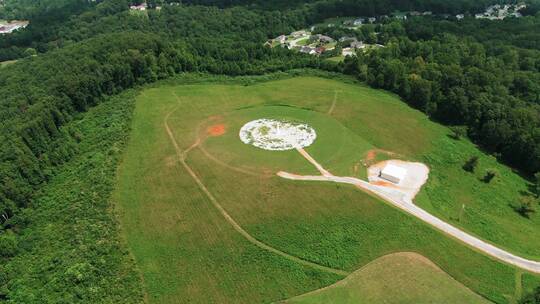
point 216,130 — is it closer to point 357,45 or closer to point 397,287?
point 397,287

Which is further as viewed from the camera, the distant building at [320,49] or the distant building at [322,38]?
the distant building at [322,38]


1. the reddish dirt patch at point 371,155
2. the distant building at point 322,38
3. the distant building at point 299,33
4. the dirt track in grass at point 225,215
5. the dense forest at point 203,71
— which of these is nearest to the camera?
the dirt track in grass at point 225,215

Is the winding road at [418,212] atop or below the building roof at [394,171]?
below

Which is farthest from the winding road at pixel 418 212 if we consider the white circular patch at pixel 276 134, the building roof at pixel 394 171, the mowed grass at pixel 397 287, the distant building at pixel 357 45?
the distant building at pixel 357 45

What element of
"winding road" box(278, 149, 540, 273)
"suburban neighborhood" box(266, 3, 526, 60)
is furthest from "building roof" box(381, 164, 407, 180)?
"suburban neighborhood" box(266, 3, 526, 60)

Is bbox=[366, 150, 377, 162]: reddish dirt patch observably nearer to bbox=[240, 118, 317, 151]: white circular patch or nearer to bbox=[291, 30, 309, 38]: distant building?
bbox=[240, 118, 317, 151]: white circular patch

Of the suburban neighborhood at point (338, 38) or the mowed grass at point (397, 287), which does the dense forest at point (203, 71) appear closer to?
the suburban neighborhood at point (338, 38)

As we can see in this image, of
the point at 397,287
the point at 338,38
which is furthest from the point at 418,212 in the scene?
the point at 338,38
